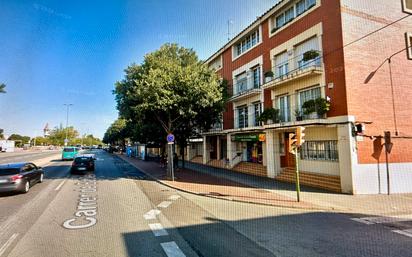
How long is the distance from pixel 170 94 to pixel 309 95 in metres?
8.20

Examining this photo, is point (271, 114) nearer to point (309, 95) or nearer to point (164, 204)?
point (309, 95)

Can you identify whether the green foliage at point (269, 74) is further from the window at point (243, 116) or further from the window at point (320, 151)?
the window at point (320, 151)

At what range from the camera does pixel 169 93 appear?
46.4 ft

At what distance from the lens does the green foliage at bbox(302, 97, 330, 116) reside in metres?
12.7

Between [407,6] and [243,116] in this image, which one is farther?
[243,116]

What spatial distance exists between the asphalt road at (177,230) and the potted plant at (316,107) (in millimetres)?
6073

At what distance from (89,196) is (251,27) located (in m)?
16.5

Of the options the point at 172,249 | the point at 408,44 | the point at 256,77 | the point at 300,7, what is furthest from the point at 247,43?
the point at 172,249

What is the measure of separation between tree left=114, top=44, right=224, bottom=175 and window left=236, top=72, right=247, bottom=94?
500cm

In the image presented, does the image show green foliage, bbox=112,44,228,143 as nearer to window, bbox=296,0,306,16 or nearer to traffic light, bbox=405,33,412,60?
window, bbox=296,0,306,16

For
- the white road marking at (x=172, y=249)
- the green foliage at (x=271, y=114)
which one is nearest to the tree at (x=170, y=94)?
the green foliage at (x=271, y=114)

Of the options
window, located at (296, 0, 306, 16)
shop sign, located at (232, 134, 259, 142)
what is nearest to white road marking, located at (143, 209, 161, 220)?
shop sign, located at (232, 134, 259, 142)

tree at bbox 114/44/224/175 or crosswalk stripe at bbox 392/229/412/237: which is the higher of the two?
tree at bbox 114/44/224/175

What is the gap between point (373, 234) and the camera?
6488 millimetres
